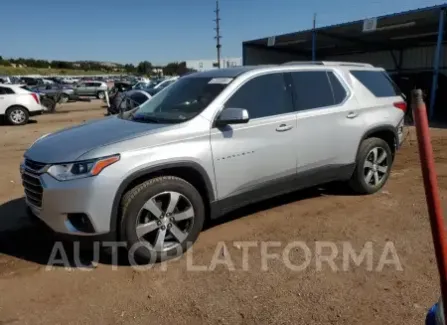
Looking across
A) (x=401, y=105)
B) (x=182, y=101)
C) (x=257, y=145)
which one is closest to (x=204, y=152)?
(x=257, y=145)

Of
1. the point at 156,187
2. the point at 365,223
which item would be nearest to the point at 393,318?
the point at 365,223

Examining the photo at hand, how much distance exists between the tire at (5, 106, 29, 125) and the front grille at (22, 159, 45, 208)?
13774 millimetres

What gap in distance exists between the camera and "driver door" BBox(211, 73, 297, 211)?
388 cm

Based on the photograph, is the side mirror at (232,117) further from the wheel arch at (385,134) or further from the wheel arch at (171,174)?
the wheel arch at (385,134)

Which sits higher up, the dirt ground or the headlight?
the headlight

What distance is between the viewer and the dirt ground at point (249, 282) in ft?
9.42

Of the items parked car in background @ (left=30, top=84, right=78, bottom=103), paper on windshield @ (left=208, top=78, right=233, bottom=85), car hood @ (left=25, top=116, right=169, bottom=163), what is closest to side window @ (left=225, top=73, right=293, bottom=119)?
paper on windshield @ (left=208, top=78, right=233, bottom=85)

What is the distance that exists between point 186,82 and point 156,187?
5.53 feet

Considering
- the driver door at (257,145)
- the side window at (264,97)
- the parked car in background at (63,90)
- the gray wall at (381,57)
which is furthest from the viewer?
the parked car in background at (63,90)

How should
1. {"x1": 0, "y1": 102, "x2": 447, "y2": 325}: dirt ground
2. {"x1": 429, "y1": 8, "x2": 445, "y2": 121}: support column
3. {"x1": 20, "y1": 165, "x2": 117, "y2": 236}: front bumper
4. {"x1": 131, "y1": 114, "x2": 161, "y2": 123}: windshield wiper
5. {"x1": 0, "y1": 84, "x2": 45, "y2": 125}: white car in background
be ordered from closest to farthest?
1. {"x1": 0, "y1": 102, "x2": 447, "y2": 325}: dirt ground
2. {"x1": 20, "y1": 165, "x2": 117, "y2": 236}: front bumper
3. {"x1": 131, "y1": 114, "x2": 161, "y2": 123}: windshield wiper
4. {"x1": 429, "y1": 8, "x2": 445, "y2": 121}: support column
5. {"x1": 0, "y1": 84, "x2": 45, "y2": 125}: white car in background

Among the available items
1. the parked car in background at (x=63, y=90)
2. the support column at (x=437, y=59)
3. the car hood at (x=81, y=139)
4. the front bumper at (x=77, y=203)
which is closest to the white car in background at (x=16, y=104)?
the parked car in background at (x=63, y=90)

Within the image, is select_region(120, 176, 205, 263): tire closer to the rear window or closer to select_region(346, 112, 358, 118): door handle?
select_region(346, 112, 358, 118): door handle

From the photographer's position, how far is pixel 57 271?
11.7ft

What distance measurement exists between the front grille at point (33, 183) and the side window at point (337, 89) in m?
3.37
